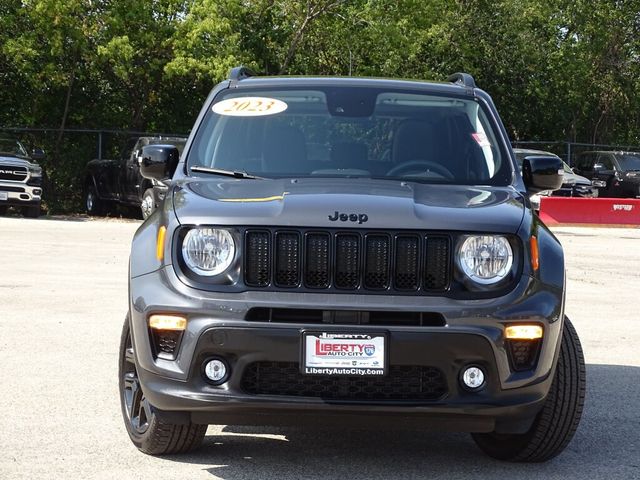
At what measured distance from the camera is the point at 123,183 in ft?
91.6

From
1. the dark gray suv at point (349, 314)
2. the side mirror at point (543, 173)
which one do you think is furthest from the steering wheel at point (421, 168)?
the dark gray suv at point (349, 314)

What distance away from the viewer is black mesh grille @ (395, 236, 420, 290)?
5.46m

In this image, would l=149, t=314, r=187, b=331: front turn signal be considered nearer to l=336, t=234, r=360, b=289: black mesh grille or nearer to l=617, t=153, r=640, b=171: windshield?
l=336, t=234, r=360, b=289: black mesh grille

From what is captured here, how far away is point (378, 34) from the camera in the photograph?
39.0 meters

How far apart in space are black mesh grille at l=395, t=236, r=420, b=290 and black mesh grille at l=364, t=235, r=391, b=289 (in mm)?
46

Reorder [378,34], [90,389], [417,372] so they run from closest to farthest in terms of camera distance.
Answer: [417,372] → [90,389] → [378,34]

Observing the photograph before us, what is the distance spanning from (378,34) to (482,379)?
34.2 meters

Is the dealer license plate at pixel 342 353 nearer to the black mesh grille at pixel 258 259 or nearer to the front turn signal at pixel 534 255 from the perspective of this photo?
the black mesh grille at pixel 258 259

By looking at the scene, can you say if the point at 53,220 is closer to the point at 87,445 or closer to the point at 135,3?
the point at 135,3

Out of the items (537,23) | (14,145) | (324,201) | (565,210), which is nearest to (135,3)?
(14,145)

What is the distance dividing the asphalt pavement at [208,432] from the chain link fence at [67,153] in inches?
734

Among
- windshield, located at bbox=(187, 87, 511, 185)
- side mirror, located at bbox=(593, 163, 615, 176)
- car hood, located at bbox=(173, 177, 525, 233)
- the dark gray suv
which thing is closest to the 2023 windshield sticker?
windshield, located at bbox=(187, 87, 511, 185)

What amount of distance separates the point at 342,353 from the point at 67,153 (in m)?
27.5

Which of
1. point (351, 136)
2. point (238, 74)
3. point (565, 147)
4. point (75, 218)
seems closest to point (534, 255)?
point (351, 136)
